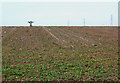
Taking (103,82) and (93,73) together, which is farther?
(93,73)

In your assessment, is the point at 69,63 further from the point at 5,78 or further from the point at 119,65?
the point at 5,78

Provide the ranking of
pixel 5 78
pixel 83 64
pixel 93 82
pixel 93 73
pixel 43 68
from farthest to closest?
pixel 83 64 < pixel 43 68 < pixel 93 73 < pixel 5 78 < pixel 93 82

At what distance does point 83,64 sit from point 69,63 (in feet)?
4.55

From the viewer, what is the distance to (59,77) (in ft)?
42.4

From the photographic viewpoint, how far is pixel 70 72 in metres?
14.1

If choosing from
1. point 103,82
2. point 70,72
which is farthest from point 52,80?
point 103,82

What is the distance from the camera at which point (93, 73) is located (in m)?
14.0

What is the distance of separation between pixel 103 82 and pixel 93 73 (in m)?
1.82

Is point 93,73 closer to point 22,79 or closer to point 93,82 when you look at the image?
point 93,82

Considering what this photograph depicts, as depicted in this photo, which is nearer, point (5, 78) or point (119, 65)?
point (5, 78)

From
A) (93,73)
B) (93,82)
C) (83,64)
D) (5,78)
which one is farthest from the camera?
(83,64)

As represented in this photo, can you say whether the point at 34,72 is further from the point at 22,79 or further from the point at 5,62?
the point at 5,62

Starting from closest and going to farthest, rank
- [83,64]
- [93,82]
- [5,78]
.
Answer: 1. [93,82]
2. [5,78]
3. [83,64]

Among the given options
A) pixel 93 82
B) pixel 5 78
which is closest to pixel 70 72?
pixel 93 82
